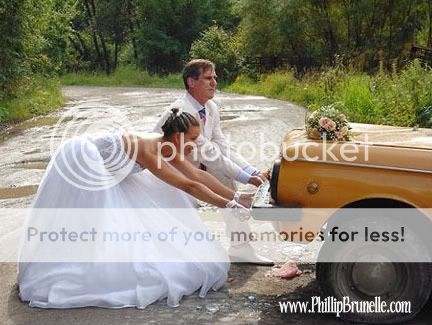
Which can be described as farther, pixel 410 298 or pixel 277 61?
pixel 277 61

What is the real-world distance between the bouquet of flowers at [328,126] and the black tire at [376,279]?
702 mm

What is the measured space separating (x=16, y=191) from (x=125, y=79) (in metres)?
31.7

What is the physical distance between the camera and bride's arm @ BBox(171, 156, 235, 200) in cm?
531

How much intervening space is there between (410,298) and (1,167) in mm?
8840

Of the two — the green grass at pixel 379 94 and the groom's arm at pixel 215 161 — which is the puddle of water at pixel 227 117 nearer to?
the green grass at pixel 379 94

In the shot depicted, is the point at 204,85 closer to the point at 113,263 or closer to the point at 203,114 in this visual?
the point at 203,114

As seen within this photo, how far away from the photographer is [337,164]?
427 centimetres

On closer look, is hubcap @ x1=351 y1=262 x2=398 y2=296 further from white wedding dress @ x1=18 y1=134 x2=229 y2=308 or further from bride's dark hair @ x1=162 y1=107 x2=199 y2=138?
bride's dark hair @ x1=162 y1=107 x2=199 y2=138

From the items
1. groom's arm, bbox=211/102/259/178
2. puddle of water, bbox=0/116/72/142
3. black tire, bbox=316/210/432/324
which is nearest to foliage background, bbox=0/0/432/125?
puddle of water, bbox=0/116/72/142

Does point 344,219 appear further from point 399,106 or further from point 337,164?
point 399,106

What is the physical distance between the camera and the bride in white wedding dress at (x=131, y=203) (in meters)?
4.85

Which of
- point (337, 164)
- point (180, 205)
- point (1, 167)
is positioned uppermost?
point (337, 164)

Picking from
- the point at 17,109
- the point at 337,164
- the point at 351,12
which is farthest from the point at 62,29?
the point at 337,164

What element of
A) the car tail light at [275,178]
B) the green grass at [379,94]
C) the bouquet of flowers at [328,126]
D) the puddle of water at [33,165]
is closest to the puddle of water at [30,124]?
the puddle of water at [33,165]
